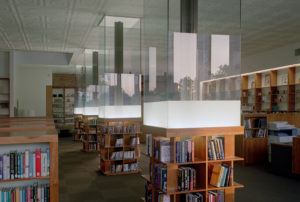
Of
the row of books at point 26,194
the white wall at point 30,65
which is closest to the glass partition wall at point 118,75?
the row of books at point 26,194

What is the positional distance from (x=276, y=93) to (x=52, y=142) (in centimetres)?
936

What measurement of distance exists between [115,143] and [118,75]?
1.65 m

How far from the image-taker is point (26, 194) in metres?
2.94

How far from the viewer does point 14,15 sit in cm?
709

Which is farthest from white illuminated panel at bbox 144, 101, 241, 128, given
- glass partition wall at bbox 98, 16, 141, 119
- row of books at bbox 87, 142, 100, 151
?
row of books at bbox 87, 142, 100, 151

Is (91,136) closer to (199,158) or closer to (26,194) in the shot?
(199,158)

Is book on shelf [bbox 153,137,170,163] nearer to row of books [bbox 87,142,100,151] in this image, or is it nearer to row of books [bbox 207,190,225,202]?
row of books [bbox 207,190,225,202]

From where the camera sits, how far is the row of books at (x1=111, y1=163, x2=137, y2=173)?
6.81 metres

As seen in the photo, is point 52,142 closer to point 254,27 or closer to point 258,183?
point 258,183

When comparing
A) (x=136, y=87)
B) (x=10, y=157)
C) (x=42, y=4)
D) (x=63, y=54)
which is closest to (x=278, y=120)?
(x=136, y=87)

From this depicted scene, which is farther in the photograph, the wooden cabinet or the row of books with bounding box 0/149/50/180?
the wooden cabinet

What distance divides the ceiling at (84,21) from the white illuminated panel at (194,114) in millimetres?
3263

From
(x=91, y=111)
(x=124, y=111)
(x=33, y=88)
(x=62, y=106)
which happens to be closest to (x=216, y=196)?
(x=124, y=111)

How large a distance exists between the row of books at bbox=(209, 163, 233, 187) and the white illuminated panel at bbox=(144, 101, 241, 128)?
541 mm
